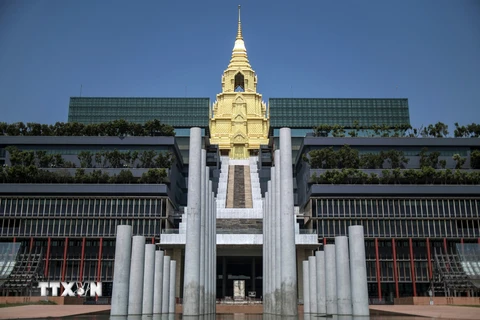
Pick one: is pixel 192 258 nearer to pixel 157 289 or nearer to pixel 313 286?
pixel 157 289

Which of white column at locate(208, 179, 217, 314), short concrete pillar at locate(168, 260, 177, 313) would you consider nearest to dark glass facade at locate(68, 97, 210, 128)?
white column at locate(208, 179, 217, 314)

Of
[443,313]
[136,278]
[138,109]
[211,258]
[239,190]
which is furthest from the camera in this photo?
[138,109]

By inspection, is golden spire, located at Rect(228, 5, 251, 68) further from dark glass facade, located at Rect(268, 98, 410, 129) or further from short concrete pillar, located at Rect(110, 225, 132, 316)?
short concrete pillar, located at Rect(110, 225, 132, 316)

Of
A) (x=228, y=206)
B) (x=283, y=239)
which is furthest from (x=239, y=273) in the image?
(x=283, y=239)

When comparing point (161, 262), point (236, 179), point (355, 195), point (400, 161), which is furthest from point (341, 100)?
point (161, 262)

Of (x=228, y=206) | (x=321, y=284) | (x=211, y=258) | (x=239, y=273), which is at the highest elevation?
(x=228, y=206)

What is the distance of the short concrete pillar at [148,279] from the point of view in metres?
37.9

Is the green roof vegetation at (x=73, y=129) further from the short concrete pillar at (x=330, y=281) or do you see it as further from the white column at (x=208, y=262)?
the short concrete pillar at (x=330, y=281)

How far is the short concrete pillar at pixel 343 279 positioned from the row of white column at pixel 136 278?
12359mm

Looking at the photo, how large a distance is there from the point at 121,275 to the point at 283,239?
10283 mm

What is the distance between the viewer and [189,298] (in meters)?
35.2

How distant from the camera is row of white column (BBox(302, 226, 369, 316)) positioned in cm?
3253

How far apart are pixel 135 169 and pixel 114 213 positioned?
22.8ft

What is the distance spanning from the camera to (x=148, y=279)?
127 ft
